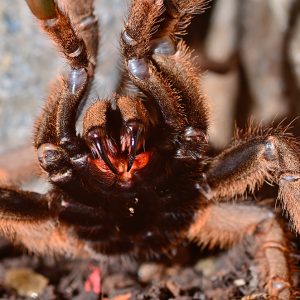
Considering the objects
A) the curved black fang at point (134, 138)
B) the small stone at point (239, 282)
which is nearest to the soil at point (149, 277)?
the small stone at point (239, 282)

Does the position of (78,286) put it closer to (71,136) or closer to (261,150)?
(71,136)

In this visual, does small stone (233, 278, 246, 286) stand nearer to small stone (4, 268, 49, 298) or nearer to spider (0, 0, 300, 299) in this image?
spider (0, 0, 300, 299)

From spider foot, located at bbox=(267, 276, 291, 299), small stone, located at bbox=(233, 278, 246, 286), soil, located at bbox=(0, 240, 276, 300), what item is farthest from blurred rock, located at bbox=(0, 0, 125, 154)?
spider foot, located at bbox=(267, 276, 291, 299)

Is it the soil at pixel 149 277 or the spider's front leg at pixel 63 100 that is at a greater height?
the spider's front leg at pixel 63 100

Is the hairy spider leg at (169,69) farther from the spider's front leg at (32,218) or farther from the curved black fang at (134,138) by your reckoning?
the spider's front leg at (32,218)

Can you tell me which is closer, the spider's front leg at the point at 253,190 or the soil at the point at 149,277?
the spider's front leg at the point at 253,190

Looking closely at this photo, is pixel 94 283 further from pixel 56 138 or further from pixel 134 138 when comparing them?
pixel 134 138

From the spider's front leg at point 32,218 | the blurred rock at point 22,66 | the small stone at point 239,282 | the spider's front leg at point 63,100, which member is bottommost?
the small stone at point 239,282

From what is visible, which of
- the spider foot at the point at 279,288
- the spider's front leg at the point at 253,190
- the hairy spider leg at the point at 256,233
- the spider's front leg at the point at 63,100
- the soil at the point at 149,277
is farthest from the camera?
the soil at the point at 149,277

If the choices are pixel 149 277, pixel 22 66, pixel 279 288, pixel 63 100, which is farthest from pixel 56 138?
pixel 22 66
